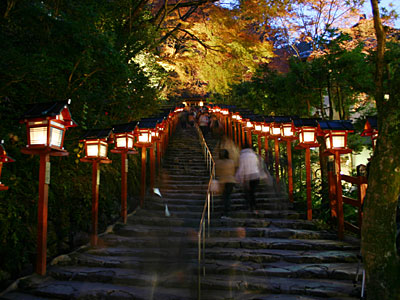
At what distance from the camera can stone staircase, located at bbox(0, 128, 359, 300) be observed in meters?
6.29

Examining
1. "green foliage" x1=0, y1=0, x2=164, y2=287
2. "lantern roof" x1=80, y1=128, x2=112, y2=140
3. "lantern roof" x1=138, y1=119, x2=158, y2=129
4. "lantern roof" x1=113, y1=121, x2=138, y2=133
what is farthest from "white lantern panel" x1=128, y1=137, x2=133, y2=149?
"lantern roof" x1=80, y1=128, x2=112, y2=140

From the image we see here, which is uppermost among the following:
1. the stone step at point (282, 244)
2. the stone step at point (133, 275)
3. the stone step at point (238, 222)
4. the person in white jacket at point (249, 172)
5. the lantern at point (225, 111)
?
the lantern at point (225, 111)

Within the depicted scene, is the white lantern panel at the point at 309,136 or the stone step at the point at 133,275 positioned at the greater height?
the white lantern panel at the point at 309,136

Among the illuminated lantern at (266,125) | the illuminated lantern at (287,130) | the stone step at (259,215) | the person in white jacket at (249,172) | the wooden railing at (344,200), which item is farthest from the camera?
the illuminated lantern at (266,125)

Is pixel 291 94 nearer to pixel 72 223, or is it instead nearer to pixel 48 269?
pixel 72 223

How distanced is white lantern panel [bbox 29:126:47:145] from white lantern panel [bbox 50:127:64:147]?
13cm

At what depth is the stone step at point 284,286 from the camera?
602 centimetres

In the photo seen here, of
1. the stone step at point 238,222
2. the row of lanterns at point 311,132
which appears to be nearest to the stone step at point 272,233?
the stone step at point 238,222

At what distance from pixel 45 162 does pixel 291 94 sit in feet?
34.1

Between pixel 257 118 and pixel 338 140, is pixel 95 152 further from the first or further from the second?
pixel 257 118

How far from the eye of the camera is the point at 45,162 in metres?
7.10

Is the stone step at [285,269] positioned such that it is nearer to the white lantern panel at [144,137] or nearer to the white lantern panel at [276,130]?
the white lantern panel at [144,137]

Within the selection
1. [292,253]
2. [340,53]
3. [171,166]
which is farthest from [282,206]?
[171,166]

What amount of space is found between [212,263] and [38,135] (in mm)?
4841
